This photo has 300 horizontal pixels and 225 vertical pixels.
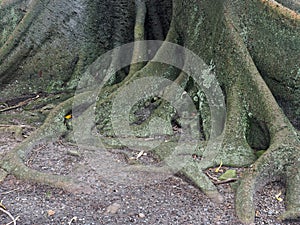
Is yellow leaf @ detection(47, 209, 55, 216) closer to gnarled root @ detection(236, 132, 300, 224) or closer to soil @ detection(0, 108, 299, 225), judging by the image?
soil @ detection(0, 108, 299, 225)

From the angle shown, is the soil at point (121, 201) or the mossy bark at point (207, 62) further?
the mossy bark at point (207, 62)

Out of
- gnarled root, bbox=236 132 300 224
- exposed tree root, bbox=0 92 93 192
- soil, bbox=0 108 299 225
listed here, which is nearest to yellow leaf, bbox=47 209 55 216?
soil, bbox=0 108 299 225

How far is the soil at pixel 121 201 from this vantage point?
330 centimetres

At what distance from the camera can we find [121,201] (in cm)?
352

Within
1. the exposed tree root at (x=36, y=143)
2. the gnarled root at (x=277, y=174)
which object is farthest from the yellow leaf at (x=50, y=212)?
the gnarled root at (x=277, y=174)

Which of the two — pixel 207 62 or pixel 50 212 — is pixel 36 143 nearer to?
pixel 50 212

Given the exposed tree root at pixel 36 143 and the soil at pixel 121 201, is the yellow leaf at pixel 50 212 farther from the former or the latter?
the exposed tree root at pixel 36 143

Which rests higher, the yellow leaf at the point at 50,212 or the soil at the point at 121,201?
the yellow leaf at the point at 50,212

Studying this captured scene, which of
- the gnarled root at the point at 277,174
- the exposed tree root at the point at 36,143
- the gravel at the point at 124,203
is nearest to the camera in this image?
the gravel at the point at 124,203

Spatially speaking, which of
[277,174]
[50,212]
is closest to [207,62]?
[277,174]

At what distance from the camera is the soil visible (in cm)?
330

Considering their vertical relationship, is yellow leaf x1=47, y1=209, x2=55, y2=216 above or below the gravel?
above

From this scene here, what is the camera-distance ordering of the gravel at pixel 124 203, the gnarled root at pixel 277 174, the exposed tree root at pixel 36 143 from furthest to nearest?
the exposed tree root at pixel 36 143 < the gnarled root at pixel 277 174 < the gravel at pixel 124 203

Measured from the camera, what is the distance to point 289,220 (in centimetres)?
333
